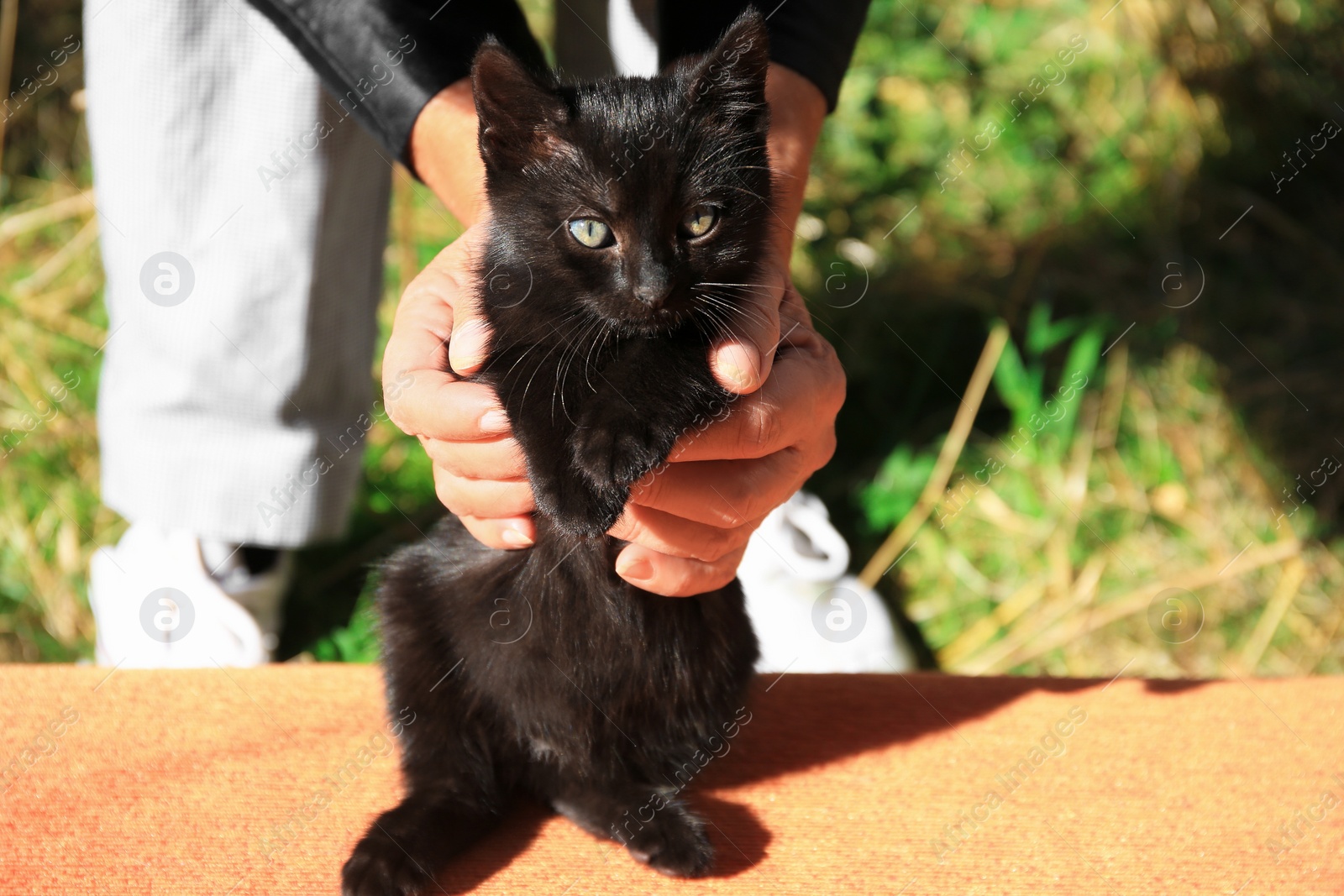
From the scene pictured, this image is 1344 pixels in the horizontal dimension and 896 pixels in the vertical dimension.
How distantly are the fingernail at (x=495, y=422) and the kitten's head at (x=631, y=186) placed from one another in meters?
0.13

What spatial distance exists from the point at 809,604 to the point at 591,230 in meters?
1.15

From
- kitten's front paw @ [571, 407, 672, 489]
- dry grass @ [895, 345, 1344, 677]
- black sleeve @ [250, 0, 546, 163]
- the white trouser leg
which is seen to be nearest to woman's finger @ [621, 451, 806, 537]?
kitten's front paw @ [571, 407, 672, 489]

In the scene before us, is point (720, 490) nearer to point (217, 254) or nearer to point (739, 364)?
point (739, 364)

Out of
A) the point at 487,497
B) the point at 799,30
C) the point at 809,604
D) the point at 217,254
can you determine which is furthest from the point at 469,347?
the point at 809,604

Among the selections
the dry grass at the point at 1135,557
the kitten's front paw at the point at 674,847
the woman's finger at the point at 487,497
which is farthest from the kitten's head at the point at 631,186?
the dry grass at the point at 1135,557

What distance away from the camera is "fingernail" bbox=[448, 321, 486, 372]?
1.22m

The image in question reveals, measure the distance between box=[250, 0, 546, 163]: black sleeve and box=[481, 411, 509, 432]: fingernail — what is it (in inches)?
22.1

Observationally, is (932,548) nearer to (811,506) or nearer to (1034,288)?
(811,506)

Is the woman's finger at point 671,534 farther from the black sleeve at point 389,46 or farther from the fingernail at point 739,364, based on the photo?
the black sleeve at point 389,46

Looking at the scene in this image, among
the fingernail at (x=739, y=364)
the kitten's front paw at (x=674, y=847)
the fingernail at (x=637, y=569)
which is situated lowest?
the kitten's front paw at (x=674, y=847)

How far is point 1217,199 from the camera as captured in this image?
3.18 m

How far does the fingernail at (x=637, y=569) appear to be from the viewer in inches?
47.7

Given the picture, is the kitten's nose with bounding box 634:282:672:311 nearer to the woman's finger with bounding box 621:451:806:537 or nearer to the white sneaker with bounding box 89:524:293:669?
the woman's finger with bounding box 621:451:806:537

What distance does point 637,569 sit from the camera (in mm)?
1212
